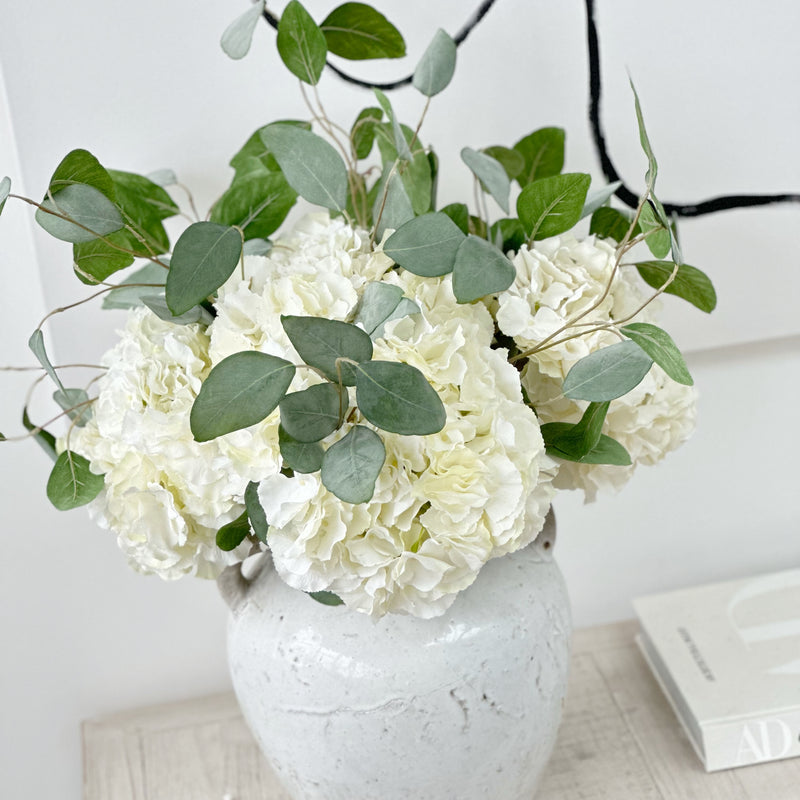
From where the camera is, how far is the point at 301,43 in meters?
0.64

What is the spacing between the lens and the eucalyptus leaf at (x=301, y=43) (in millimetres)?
632

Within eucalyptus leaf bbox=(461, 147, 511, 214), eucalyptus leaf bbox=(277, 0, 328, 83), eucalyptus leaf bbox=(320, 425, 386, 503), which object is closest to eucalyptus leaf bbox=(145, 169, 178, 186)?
eucalyptus leaf bbox=(277, 0, 328, 83)

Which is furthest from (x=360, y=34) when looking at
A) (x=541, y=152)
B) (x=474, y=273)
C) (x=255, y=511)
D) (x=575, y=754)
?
(x=575, y=754)

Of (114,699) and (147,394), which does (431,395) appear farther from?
(114,699)

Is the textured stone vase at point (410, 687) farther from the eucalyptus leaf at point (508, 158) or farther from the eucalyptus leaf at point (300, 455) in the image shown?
the eucalyptus leaf at point (508, 158)

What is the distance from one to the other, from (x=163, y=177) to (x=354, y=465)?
380 millimetres

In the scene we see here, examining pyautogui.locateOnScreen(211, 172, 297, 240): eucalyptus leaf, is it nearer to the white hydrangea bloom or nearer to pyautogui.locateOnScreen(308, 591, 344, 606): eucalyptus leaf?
the white hydrangea bloom

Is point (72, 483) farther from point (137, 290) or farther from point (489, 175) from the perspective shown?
point (489, 175)

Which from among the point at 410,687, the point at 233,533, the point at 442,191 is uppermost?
the point at 442,191

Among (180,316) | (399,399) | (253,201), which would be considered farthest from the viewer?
(253,201)

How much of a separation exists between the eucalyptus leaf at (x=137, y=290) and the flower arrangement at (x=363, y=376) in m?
0.04

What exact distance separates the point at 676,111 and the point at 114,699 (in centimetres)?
80

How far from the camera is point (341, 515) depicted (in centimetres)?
50

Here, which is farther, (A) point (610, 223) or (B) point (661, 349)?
(A) point (610, 223)
